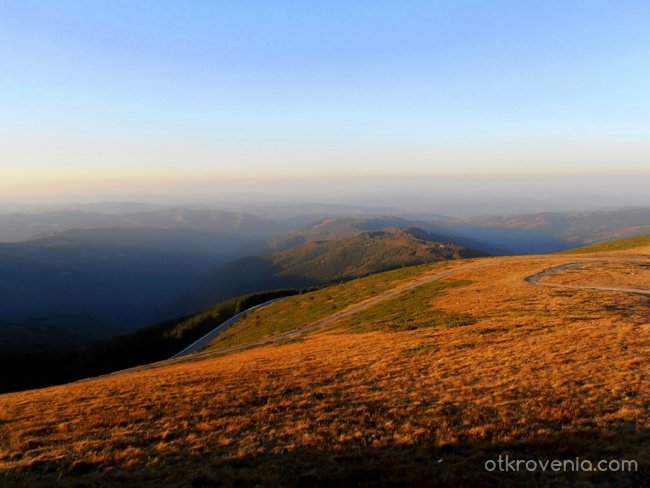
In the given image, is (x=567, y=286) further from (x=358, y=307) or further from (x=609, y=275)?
(x=358, y=307)

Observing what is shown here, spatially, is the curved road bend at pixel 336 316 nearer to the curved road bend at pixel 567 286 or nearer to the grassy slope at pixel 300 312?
the grassy slope at pixel 300 312

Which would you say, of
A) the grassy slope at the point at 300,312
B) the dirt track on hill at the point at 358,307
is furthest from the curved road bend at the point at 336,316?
the grassy slope at the point at 300,312

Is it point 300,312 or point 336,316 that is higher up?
point 336,316

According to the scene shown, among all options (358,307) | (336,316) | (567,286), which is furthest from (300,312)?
(567,286)

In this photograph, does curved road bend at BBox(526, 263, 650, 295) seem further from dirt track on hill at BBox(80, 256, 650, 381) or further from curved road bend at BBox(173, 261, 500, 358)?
curved road bend at BBox(173, 261, 500, 358)

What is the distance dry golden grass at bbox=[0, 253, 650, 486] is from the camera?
10.2m

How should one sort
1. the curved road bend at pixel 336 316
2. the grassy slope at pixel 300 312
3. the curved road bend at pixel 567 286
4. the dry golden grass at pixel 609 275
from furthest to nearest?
the grassy slope at pixel 300 312, the curved road bend at pixel 336 316, the dry golden grass at pixel 609 275, the curved road bend at pixel 567 286

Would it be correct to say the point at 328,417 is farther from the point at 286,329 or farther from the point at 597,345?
the point at 286,329

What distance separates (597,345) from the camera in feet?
66.8

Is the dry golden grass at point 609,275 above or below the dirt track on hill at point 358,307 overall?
above

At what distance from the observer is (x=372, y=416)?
1415 cm

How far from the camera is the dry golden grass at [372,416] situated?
1024cm

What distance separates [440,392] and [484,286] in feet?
108

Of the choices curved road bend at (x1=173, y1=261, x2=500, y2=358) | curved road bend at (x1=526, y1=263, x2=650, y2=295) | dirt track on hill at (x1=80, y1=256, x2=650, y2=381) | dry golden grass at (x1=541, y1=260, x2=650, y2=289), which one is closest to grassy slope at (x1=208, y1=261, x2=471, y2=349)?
curved road bend at (x1=173, y1=261, x2=500, y2=358)
